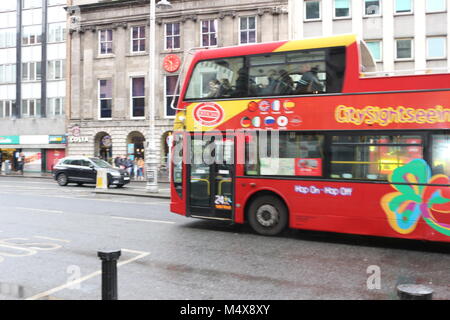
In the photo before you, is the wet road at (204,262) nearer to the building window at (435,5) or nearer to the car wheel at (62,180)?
the car wheel at (62,180)

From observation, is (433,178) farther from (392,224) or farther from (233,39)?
(233,39)

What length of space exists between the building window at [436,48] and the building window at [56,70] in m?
29.1

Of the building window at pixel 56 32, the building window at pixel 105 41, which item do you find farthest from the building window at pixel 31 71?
the building window at pixel 105 41

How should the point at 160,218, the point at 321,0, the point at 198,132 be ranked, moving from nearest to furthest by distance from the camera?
1. the point at 198,132
2. the point at 160,218
3. the point at 321,0

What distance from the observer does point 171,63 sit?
31.9 m

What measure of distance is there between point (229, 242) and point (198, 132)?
2.73 meters

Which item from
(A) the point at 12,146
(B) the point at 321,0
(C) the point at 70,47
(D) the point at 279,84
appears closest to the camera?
(D) the point at 279,84

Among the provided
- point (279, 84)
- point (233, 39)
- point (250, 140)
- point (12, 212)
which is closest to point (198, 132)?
point (250, 140)

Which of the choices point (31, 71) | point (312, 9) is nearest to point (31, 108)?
point (31, 71)

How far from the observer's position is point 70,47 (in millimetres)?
35531

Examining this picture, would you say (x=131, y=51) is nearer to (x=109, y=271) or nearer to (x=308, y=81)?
(x=308, y=81)

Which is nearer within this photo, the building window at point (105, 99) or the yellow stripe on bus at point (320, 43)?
the yellow stripe on bus at point (320, 43)

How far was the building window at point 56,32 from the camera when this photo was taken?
36406 millimetres

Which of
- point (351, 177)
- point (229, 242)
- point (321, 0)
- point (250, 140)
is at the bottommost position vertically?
point (229, 242)
